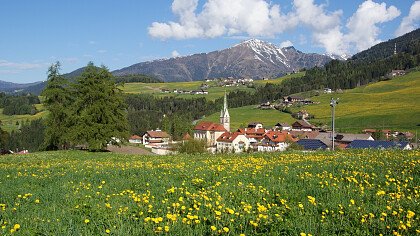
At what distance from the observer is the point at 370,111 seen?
147 metres

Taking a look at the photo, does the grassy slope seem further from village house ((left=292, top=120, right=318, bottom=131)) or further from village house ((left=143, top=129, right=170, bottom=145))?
village house ((left=143, top=129, right=170, bottom=145))

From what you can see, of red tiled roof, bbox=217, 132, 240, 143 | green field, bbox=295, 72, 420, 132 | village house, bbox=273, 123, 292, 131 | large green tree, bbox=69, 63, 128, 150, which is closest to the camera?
large green tree, bbox=69, 63, 128, 150

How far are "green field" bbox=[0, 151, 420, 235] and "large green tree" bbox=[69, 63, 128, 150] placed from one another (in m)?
32.7

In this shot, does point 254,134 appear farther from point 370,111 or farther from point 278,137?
point 370,111

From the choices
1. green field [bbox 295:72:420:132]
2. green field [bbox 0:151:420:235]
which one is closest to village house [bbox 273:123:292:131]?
green field [bbox 295:72:420:132]

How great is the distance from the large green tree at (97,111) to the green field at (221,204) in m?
32.7

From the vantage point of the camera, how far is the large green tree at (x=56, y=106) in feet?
164

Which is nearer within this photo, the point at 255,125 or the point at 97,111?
the point at 97,111

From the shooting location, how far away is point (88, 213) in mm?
7859

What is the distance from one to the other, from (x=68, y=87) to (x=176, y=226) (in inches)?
2024

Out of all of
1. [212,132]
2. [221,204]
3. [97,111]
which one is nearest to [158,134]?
[212,132]

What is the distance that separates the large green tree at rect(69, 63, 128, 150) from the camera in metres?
45.4

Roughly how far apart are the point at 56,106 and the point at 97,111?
28.2 feet

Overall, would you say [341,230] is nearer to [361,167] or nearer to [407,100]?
[361,167]
